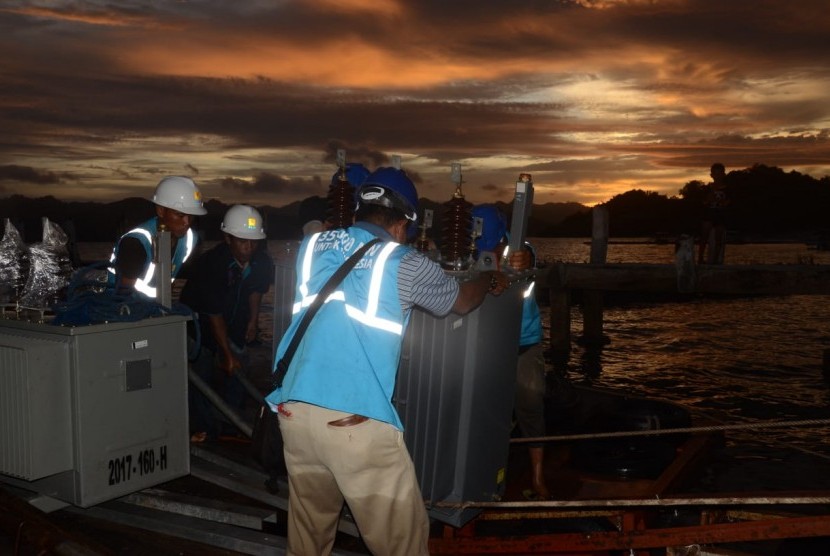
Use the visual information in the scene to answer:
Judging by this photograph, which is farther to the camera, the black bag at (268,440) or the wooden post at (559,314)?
the wooden post at (559,314)

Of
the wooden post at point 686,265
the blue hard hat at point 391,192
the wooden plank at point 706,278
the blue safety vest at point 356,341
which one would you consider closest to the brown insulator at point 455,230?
the blue hard hat at point 391,192

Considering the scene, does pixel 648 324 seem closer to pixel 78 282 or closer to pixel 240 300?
pixel 240 300

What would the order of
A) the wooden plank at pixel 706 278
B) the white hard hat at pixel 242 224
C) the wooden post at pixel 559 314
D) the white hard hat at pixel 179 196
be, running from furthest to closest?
1. the wooden post at pixel 559 314
2. the wooden plank at pixel 706 278
3. the white hard hat at pixel 242 224
4. the white hard hat at pixel 179 196

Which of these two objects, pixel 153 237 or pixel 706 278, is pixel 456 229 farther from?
pixel 706 278

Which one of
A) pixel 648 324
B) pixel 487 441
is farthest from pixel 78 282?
pixel 648 324

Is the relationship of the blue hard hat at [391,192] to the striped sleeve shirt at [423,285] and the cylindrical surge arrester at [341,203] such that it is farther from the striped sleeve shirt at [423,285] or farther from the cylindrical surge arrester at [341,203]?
the cylindrical surge arrester at [341,203]

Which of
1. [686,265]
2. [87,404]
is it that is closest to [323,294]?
[87,404]

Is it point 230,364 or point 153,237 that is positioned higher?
point 153,237

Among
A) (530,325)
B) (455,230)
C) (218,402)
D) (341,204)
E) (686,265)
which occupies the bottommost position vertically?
(218,402)

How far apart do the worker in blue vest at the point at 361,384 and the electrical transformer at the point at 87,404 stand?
1480 millimetres

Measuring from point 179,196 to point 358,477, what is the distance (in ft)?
11.3

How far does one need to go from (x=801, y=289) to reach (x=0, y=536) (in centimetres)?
1324

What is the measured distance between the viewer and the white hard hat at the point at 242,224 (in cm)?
654

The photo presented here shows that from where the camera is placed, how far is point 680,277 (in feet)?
47.5
